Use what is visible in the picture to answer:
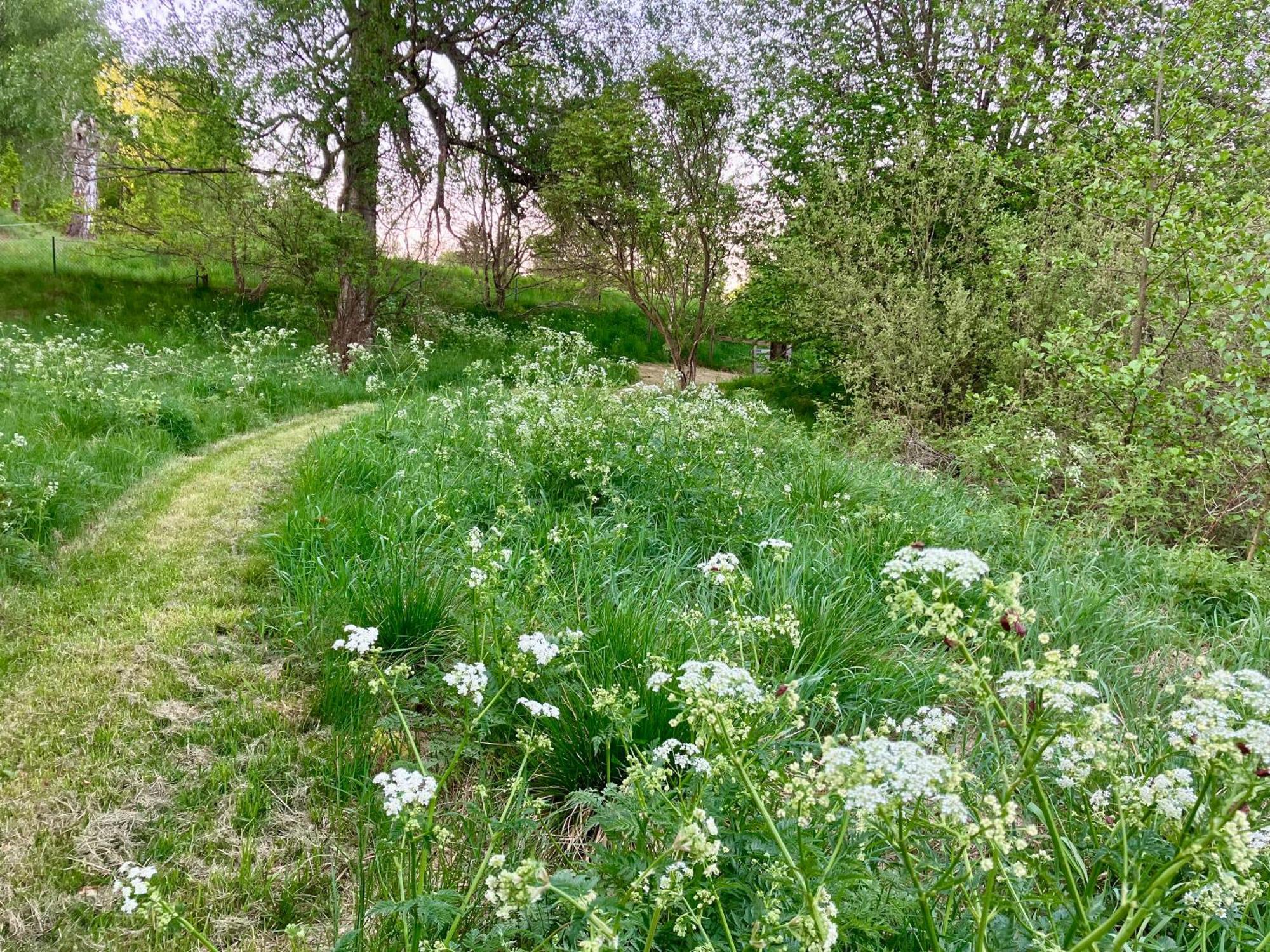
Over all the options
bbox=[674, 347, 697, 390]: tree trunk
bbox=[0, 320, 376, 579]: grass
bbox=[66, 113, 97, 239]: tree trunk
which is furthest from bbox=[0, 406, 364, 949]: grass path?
bbox=[66, 113, 97, 239]: tree trunk

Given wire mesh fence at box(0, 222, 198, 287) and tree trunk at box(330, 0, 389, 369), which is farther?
wire mesh fence at box(0, 222, 198, 287)

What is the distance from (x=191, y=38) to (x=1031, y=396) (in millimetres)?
12285

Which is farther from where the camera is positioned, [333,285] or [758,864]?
[333,285]

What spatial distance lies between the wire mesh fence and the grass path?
36.0ft

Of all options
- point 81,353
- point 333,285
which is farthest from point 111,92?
point 81,353

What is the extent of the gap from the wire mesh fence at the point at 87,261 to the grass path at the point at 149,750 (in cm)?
1097

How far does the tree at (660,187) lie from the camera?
1105 centimetres

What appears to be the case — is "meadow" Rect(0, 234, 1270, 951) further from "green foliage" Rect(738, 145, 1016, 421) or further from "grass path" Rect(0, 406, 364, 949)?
"green foliage" Rect(738, 145, 1016, 421)

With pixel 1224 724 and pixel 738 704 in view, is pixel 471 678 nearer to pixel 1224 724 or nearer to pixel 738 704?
pixel 738 704

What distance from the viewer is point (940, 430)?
28.2 ft

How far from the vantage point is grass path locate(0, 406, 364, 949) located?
184 cm

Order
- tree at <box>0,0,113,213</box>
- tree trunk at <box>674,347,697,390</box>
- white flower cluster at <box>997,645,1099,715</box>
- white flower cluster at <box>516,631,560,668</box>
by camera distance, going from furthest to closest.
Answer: tree trunk at <box>674,347,697,390</box> < tree at <box>0,0,113,213</box> < white flower cluster at <box>516,631,560,668</box> < white flower cluster at <box>997,645,1099,715</box>

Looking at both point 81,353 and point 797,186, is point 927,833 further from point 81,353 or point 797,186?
point 797,186

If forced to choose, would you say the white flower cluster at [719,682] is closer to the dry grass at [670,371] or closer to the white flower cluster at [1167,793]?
the white flower cluster at [1167,793]
